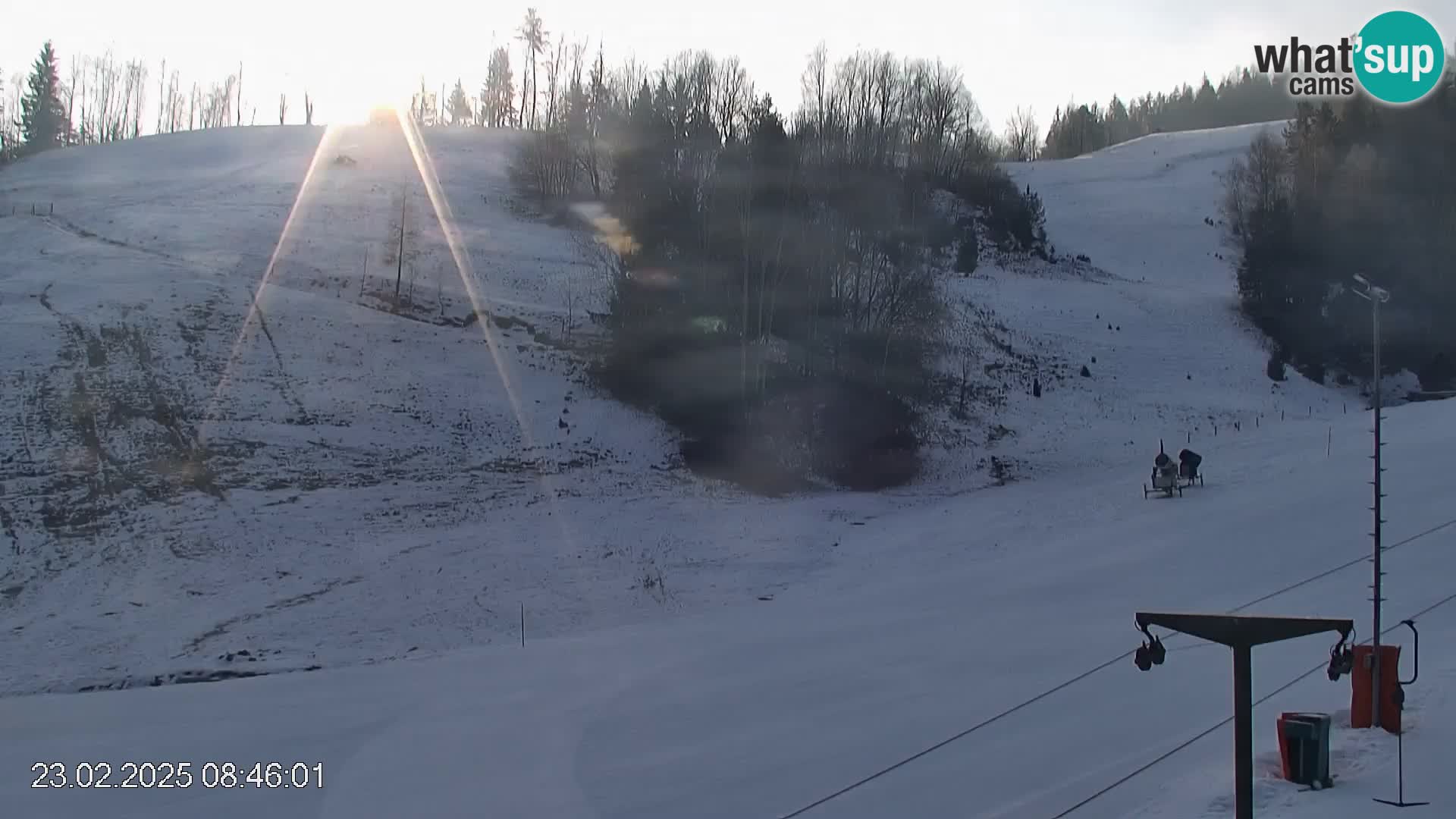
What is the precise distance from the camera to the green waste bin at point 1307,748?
962 centimetres

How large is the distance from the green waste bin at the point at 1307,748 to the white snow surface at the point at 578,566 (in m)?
0.36

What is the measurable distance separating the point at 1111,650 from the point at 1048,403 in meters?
28.0

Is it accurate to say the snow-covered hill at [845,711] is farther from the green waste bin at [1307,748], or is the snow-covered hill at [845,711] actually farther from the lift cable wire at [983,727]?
the green waste bin at [1307,748]

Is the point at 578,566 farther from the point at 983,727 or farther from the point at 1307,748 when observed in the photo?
the point at 1307,748

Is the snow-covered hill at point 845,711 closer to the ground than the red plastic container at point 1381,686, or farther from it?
closer to the ground

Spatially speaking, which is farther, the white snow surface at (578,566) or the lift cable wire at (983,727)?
the white snow surface at (578,566)

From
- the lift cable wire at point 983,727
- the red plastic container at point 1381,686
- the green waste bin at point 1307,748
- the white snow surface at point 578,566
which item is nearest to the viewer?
the green waste bin at point 1307,748

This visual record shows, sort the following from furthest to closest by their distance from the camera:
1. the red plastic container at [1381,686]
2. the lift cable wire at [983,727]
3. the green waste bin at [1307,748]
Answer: the lift cable wire at [983,727] < the red plastic container at [1381,686] < the green waste bin at [1307,748]

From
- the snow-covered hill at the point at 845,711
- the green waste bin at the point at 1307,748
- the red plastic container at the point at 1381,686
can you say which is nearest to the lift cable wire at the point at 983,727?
the snow-covered hill at the point at 845,711

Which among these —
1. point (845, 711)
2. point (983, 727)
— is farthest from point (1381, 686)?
point (845, 711)

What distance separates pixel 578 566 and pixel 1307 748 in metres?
17.4

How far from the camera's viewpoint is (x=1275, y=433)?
1423 inches

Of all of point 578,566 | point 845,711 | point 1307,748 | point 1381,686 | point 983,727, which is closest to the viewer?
point 1307,748

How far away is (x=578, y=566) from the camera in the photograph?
24.9 meters
